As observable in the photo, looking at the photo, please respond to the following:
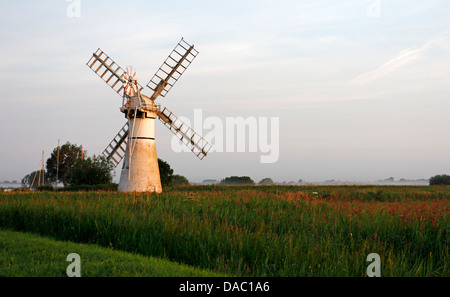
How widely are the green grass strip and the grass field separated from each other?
2.63ft

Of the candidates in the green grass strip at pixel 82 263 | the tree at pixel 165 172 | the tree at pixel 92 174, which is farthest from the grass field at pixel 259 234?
the tree at pixel 92 174

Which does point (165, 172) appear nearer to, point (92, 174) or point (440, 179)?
point (92, 174)

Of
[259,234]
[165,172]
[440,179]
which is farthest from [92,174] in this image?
[440,179]

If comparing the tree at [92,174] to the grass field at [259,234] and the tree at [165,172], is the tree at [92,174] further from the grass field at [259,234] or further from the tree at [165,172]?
the grass field at [259,234]

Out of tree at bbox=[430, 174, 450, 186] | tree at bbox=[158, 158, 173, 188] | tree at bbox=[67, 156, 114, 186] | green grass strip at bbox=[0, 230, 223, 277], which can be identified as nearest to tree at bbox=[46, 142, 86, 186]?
tree at bbox=[67, 156, 114, 186]

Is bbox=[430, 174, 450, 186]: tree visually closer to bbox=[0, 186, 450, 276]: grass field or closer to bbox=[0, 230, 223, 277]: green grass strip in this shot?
bbox=[0, 186, 450, 276]: grass field

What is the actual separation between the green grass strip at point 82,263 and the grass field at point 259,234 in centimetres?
80

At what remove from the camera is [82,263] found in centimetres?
773

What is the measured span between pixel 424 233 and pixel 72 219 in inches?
421

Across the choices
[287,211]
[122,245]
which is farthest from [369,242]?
[122,245]

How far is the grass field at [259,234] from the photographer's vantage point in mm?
7977

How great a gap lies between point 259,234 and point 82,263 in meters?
4.23

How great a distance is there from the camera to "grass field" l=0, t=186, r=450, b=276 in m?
7.98
